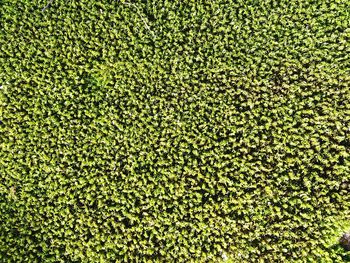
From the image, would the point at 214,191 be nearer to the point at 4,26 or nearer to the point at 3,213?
the point at 3,213

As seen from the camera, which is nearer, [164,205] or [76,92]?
[164,205]

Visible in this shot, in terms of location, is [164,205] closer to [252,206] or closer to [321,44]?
[252,206]

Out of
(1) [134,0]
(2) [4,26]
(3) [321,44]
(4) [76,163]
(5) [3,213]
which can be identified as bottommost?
(5) [3,213]

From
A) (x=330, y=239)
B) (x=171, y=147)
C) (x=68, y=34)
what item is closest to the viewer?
(x=330, y=239)

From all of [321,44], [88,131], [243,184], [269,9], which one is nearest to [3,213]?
[88,131]

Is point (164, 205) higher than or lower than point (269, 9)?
lower

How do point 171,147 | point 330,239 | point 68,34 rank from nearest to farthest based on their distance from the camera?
point 330,239 → point 171,147 → point 68,34
